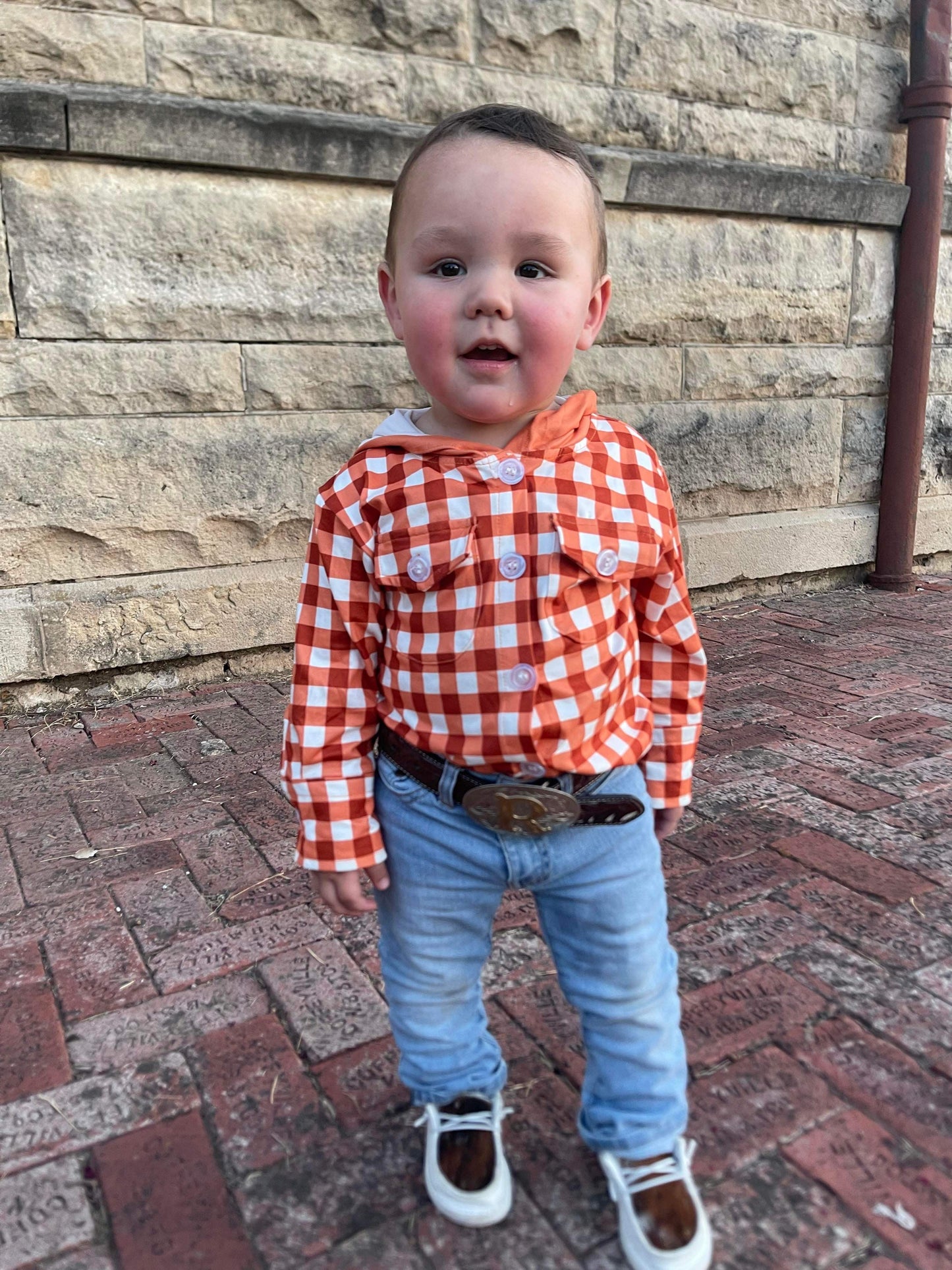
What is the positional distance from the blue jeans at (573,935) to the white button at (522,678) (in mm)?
198

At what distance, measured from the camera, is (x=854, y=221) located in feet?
16.0

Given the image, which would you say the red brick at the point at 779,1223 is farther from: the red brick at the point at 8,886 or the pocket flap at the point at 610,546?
the red brick at the point at 8,886

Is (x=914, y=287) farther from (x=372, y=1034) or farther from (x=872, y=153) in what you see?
(x=372, y=1034)

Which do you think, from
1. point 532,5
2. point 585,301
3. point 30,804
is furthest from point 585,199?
point 532,5

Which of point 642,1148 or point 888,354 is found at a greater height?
point 888,354

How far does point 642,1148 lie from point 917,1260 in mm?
392

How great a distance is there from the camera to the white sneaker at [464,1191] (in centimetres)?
147

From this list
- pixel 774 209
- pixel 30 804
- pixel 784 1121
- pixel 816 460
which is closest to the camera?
pixel 784 1121

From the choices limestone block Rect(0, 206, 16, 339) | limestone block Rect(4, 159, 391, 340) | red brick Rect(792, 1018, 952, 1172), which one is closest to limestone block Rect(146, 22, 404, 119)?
limestone block Rect(4, 159, 391, 340)

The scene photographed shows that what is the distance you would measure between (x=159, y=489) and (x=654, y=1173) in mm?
2858

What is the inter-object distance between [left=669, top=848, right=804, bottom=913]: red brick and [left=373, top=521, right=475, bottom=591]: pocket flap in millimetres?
1290

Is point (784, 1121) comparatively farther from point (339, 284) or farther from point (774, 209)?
point (774, 209)

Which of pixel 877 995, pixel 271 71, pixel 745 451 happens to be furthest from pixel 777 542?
pixel 877 995

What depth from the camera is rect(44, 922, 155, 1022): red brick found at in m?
2.03
